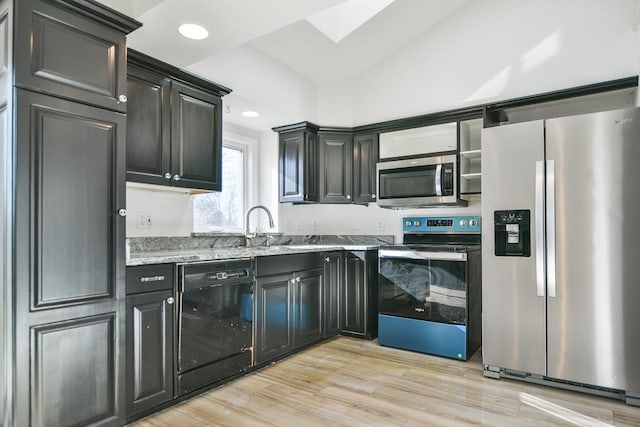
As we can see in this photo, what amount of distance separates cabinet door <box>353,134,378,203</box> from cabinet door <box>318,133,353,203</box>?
54 millimetres

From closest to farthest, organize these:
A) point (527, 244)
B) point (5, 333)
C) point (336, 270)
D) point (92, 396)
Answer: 1. point (5, 333)
2. point (92, 396)
3. point (527, 244)
4. point (336, 270)

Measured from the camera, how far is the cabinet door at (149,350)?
2.08m

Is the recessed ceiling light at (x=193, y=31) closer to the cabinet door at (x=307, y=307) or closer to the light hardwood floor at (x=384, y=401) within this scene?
the cabinet door at (x=307, y=307)

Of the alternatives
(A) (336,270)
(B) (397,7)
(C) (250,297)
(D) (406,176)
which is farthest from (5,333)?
(B) (397,7)

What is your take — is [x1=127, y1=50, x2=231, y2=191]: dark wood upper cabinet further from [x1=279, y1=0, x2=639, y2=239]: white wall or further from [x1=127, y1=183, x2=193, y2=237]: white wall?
[x1=279, y1=0, x2=639, y2=239]: white wall

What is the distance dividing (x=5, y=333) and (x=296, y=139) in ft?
9.49

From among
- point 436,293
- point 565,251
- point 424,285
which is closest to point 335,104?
point 424,285

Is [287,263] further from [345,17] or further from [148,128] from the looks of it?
[345,17]

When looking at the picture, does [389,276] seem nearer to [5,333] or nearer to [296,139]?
[296,139]

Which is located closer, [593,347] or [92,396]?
[92,396]

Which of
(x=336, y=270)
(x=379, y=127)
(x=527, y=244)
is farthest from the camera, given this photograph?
(x=379, y=127)

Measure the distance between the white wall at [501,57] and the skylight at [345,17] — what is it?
2.14ft

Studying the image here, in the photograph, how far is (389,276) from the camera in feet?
11.6

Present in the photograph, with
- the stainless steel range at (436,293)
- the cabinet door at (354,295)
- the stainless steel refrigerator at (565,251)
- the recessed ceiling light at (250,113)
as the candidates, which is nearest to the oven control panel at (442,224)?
the stainless steel range at (436,293)
